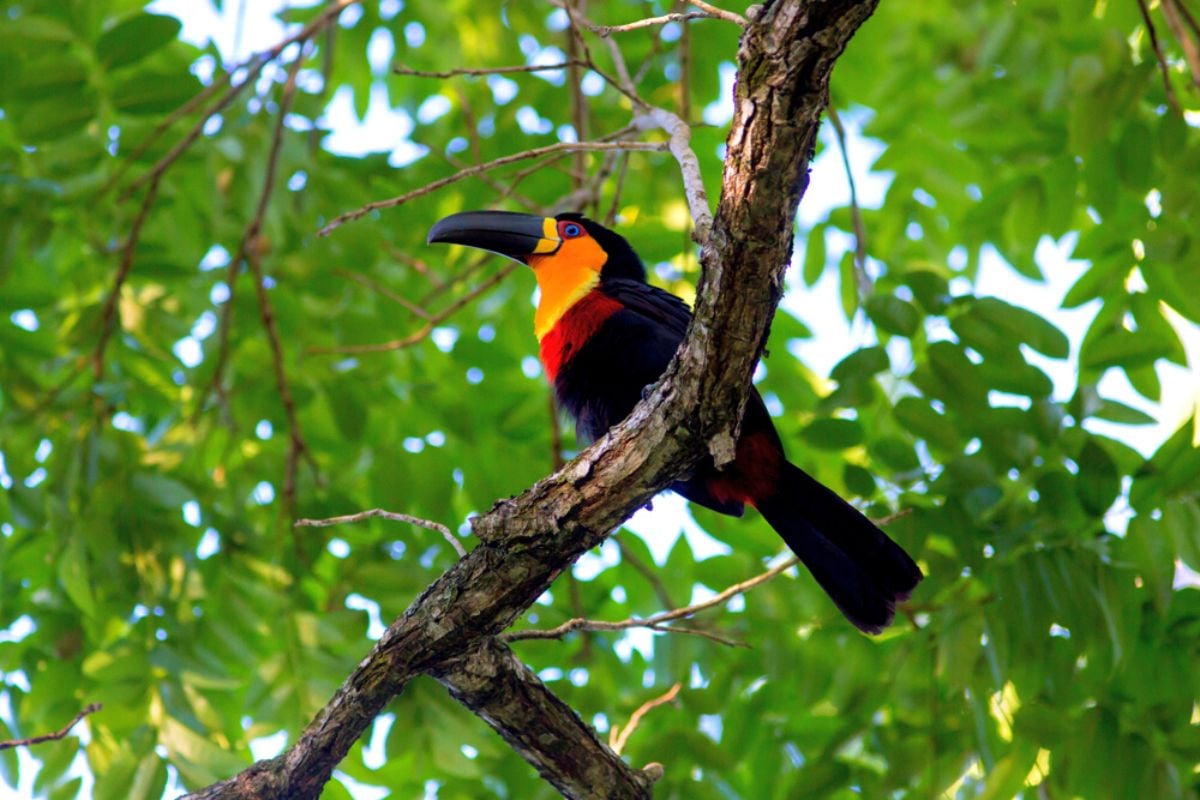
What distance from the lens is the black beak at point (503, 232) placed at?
4.10 m

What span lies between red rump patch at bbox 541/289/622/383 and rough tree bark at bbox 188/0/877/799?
1266mm

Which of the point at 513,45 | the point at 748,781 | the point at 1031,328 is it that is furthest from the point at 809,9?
the point at 513,45

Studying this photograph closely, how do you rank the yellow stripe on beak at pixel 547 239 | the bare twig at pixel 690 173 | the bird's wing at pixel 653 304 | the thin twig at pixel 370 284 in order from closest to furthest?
the bare twig at pixel 690 173, the bird's wing at pixel 653 304, the yellow stripe on beak at pixel 547 239, the thin twig at pixel 370 284

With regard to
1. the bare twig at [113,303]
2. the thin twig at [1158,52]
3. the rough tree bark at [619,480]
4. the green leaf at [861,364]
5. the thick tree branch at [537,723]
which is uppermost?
the bare twig at [113,303]

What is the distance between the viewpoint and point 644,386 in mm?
3715

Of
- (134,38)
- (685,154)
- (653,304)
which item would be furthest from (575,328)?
(134,38)

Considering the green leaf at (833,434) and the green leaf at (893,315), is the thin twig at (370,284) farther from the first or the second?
the green leaf at (893,315)

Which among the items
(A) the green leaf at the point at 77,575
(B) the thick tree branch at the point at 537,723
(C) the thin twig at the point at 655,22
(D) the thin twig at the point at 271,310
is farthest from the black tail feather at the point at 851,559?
(A) the green leaf at the point at 77,575

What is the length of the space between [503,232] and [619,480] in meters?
1.92

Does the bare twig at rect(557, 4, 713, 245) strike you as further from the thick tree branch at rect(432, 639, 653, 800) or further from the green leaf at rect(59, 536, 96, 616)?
the green leaf at rect(59, 536, 96, 616)

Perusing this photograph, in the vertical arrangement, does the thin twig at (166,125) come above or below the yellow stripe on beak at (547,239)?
above

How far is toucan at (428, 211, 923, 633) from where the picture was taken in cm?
350

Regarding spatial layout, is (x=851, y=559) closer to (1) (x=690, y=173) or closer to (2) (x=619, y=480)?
(2) (x=619, y=480)

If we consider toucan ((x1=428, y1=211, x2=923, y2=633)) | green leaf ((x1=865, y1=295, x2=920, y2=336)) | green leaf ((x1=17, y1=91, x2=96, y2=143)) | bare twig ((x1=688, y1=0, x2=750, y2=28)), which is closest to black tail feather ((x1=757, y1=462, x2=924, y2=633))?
toucan ((x1=428, y1=211, x2=923, y2=633))
